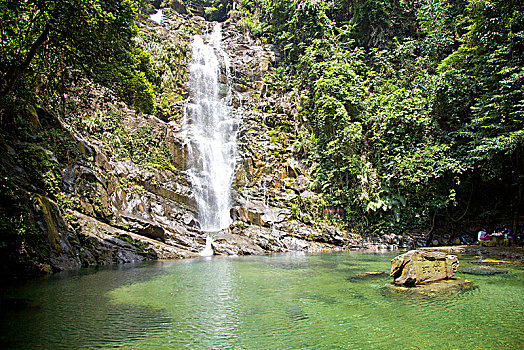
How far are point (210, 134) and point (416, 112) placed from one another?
1418 cm

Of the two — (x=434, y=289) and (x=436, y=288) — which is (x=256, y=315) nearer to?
(x=434, y=289)

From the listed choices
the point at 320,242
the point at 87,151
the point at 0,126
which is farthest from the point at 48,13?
the point at 320,242

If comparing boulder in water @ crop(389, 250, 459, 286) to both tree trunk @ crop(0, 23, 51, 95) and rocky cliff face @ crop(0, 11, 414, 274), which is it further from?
tree trunk @ crop(0, 23, 51, 95)

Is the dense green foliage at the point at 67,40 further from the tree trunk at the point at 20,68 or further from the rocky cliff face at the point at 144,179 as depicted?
the rocky cliff face at the point at 144,179

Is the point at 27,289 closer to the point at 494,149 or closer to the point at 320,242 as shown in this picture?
the point at 320,242

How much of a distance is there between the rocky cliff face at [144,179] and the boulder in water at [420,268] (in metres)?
8.73

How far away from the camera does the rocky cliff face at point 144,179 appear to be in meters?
8.78

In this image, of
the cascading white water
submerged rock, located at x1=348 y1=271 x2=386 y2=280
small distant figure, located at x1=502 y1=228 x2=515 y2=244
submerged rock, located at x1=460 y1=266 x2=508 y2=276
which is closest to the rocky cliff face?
the cascading white water

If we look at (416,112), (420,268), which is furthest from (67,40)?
(416,112)

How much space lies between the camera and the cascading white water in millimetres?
20062

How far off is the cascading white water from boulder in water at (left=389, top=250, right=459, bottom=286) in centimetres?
1378

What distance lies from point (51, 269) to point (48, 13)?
21.0 feet

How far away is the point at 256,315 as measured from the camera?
189 inches

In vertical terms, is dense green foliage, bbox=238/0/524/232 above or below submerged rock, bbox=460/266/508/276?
above
